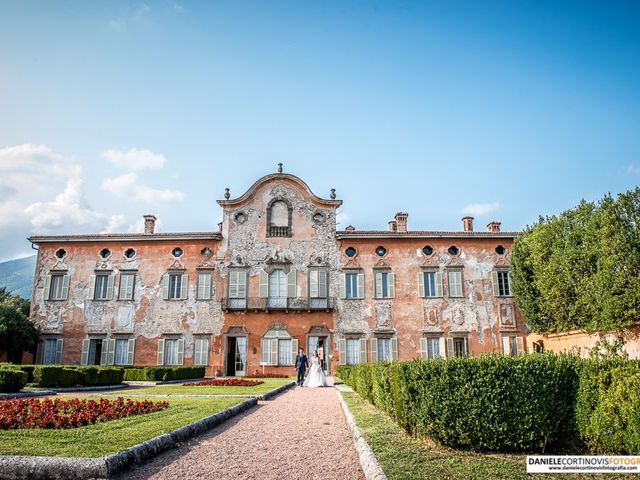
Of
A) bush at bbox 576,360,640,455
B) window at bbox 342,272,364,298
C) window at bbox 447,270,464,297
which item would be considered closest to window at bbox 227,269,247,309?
window at bbox 342,272,364,298

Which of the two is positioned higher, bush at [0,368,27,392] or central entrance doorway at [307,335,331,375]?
central entrance doorway at [307,335,331,375]

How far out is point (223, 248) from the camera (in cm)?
3089

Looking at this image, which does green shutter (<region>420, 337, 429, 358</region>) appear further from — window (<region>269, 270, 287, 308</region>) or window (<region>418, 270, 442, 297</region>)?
window (<region>269, 270, 287, 308</region>)

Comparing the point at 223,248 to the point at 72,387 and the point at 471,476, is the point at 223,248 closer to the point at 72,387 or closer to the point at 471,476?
the point at 72,387

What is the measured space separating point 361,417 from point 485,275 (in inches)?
891

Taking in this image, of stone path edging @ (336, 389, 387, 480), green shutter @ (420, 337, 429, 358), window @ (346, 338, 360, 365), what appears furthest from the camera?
window @ (346, 338, 360, 365)

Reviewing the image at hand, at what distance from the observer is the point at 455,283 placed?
1180 inches

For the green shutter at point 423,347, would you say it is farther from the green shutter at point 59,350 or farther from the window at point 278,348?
the green shutter at point 59,350

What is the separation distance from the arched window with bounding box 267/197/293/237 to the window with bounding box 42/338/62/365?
1423 cm

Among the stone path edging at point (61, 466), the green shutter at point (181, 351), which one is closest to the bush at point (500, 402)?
the stone path edging at point (61, 466)

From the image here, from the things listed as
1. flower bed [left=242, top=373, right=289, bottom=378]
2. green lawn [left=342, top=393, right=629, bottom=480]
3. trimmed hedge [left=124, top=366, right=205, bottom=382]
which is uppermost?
trimmed hedge [left=124, top=366, right=205, bottom=382]

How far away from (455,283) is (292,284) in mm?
9834

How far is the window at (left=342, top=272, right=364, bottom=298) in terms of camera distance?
30.0 m

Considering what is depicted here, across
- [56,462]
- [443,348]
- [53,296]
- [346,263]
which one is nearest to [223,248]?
[346,263]
